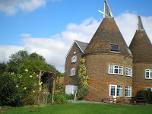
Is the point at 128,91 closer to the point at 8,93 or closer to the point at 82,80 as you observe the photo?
the point at 82,80

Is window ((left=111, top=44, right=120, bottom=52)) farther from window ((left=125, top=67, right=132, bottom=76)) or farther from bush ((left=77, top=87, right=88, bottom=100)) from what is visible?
bush ((left=77, top=87, right=88, bottom=100))

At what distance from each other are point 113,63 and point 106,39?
3.69 meters

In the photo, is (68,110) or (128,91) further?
(128,91)

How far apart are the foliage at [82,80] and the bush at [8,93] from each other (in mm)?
17309

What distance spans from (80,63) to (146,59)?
10.4 metres

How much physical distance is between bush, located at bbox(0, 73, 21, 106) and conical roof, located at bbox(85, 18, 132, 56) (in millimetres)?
19370

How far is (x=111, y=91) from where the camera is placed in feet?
138

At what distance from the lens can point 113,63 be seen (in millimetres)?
42469

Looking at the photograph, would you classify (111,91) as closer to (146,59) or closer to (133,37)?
(146,59)

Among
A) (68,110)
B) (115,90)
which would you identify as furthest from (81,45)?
(68,110)

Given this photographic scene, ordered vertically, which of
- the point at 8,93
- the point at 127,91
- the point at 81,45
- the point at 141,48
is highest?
the point at 81,45

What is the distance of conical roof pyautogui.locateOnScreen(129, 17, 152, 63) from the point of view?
4714cm

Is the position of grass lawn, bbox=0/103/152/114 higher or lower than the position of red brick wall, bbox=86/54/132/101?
lower

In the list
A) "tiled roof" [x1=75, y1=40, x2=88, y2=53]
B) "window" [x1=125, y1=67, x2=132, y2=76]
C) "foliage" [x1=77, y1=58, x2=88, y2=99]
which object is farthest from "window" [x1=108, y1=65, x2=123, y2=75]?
"tiled roof" [x1=75, y1=40, x2=88, y2=53]
